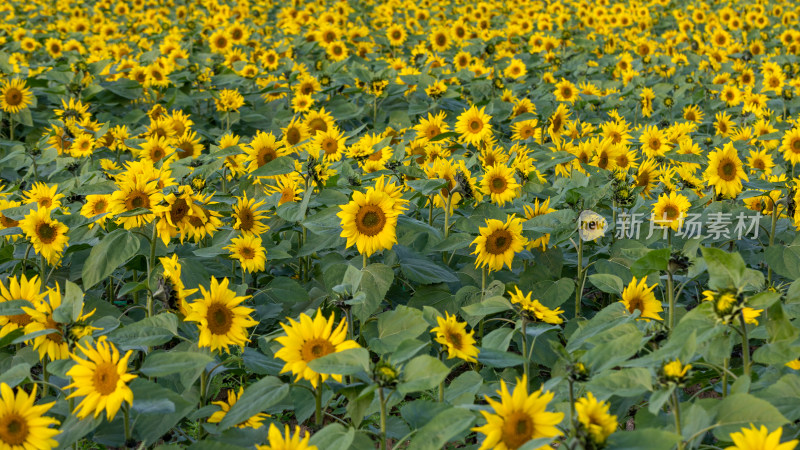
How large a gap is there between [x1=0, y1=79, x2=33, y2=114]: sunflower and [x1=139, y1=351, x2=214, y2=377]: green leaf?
4.38 metres

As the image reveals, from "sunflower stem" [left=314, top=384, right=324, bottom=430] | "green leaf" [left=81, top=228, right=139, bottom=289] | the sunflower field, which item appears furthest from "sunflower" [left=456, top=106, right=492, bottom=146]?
"sunflower stem" [left=314, top=384, right=324, bottom=430]

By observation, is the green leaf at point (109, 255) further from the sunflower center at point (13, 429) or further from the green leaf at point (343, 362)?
the green leaf at point (343, 362)

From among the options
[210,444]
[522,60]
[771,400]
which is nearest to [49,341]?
[210,444]

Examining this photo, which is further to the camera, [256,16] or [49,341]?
[256,16]

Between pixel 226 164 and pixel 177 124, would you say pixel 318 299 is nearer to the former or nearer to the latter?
pixel 226 164

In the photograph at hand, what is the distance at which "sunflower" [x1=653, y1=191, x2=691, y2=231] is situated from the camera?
341 cm

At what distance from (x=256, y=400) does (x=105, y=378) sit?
0.43m

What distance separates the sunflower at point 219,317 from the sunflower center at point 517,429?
1019 mm

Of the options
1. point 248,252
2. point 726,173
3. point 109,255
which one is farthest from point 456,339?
point 726,173

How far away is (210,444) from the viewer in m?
2.12

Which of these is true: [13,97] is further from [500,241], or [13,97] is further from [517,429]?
[517,429]

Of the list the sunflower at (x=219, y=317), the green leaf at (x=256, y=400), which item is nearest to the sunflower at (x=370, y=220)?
the sunflower at (x=219, y=317)

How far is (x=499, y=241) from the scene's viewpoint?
3084mm

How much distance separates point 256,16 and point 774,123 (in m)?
7.98
